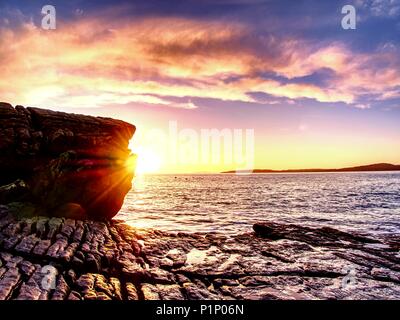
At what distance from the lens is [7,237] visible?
1443 centimetres

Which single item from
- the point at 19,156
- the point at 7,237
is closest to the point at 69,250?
the point at 7,237

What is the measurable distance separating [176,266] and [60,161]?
37.8 ft

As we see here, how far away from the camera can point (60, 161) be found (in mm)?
20734

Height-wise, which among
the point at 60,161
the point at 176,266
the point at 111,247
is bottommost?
the point at 176,266

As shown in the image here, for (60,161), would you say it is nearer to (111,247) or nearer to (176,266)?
(111,247)

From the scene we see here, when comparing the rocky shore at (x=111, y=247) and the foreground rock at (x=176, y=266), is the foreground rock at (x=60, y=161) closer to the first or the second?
the rocky shore at (x=111, y=247)

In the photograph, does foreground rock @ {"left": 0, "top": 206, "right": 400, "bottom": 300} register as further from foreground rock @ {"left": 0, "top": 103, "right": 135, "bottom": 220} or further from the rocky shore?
foreground rock @ {"left": 0, "top": 103, "right": 135, "bottom": 220}

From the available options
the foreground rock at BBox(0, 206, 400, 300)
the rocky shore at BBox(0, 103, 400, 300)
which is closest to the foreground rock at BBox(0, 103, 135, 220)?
the rocky shore at BBox(0, 103, 400, 300)

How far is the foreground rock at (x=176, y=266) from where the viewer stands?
11.1 metres

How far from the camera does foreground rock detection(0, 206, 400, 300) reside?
11.1 meters

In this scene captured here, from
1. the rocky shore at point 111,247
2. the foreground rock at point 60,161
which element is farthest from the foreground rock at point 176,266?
the foreground rock at point 60,161

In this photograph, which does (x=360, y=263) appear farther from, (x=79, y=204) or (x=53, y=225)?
(x=79, y=204)

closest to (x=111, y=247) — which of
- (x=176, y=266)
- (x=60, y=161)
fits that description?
(x=176, y=266)

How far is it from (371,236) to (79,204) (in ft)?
69.0
